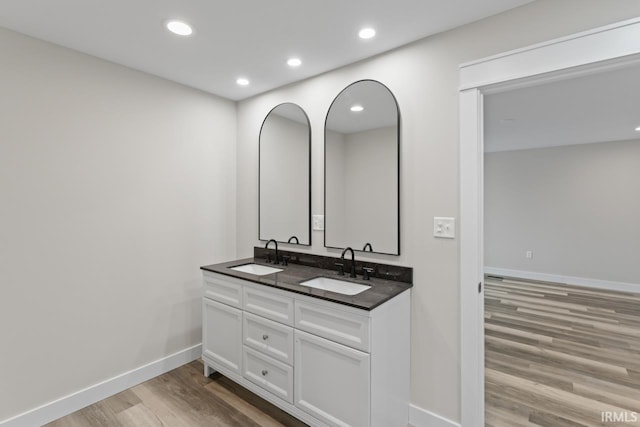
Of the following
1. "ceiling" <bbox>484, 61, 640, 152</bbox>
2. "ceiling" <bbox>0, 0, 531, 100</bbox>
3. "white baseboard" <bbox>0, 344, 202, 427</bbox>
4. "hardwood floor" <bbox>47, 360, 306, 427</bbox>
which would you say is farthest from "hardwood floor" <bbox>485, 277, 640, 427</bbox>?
"ceiling" <bbox>0, 0, 531, 100</bbox>

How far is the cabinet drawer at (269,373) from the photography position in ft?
6.41

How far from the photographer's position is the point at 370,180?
7.37ft

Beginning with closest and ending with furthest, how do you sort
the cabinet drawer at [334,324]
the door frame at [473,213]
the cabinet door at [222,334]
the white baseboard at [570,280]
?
1. the cabinet drawer at [334,324]
2. the door frame at [473,213]
3. the cabinet door at [222,334]
4. the white baseboard at [570,280]

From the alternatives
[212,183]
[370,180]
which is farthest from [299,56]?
[212,183]

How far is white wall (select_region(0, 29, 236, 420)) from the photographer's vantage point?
1914mm

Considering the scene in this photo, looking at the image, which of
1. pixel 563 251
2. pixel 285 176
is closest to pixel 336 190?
pixel 285 176

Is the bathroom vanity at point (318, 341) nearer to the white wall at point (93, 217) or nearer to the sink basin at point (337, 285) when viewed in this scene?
the sink basin at point (337, 285)

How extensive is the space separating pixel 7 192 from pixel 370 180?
2273 mm

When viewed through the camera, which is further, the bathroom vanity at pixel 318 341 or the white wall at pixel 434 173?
the white wall at pixel 434 173

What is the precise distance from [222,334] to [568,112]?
4360 mm

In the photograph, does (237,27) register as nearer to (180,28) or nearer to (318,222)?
(180,28)

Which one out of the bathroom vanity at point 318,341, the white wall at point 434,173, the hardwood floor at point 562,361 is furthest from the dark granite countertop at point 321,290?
the hardwood floor at point 562,361

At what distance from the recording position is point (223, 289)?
7.79ft

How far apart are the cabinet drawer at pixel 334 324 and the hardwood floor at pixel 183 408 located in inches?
28.0
